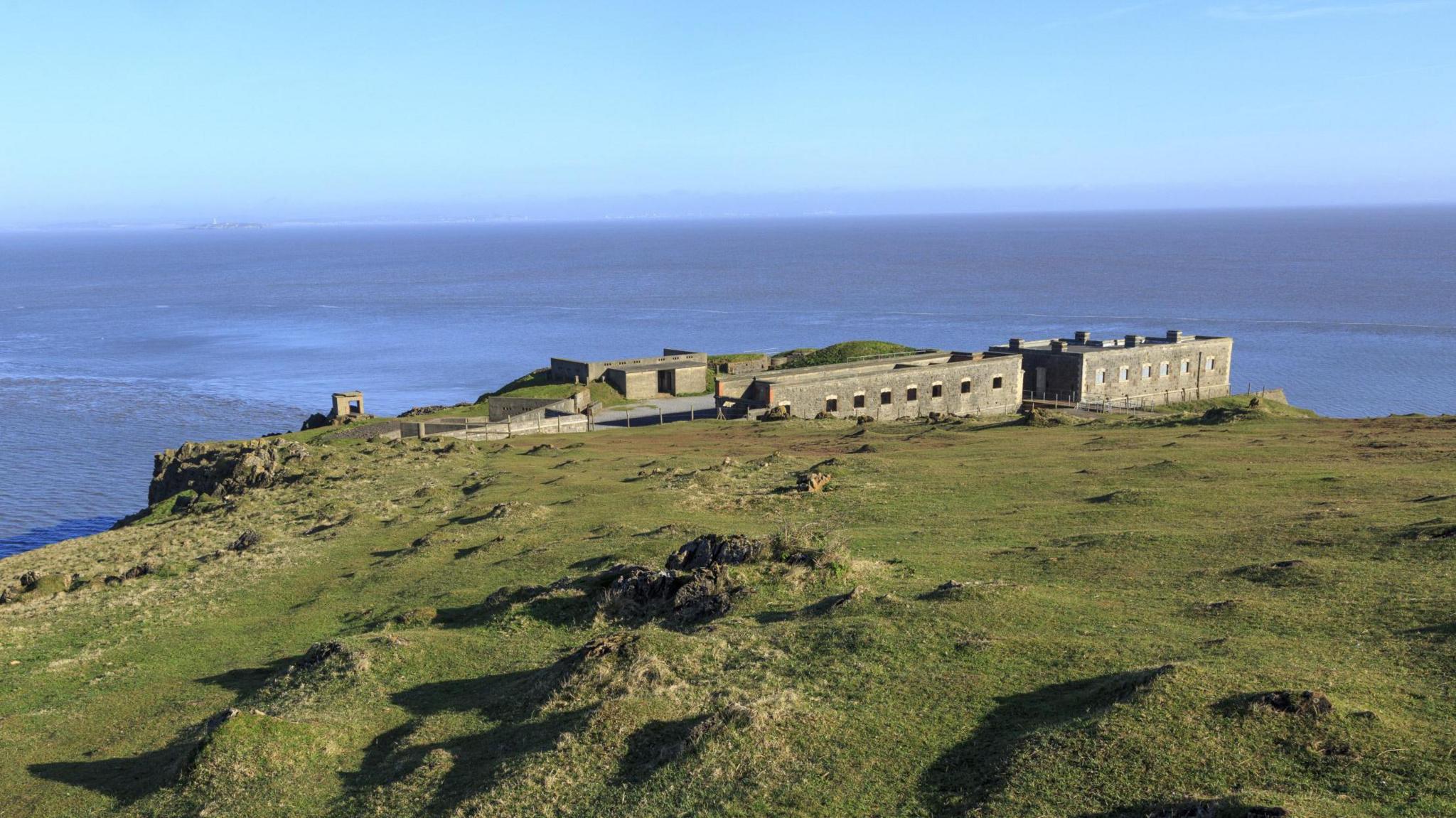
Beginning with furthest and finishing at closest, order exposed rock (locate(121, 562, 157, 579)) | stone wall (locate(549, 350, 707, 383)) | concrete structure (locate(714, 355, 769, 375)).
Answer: concrete structure (locate(714, 355, 769, 375)) → stone wall (locate(549, 350, 707, 383)) → exposed rock (locate(121, 562, 157, 579))

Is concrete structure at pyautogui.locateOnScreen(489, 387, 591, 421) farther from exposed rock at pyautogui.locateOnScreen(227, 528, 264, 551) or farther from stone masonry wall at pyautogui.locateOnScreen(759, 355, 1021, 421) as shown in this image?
exposed rock at pyautogui.locateOnScreen(227, 528, 264, 551)

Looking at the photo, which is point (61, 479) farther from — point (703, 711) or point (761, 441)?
point (703, 711)

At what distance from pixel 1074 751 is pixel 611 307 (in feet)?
547

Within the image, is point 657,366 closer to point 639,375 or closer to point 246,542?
point 639,375

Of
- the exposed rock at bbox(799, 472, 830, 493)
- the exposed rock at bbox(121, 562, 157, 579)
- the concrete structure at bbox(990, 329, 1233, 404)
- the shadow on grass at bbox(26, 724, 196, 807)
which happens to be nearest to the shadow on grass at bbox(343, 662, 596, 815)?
the shadow on grass at bbox(26, 724, 196, 807)

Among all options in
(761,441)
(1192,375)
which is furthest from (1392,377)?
(761,441)

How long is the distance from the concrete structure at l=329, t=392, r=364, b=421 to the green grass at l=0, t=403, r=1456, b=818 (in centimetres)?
2979

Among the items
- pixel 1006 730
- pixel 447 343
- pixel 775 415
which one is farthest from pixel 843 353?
pixel 447 343

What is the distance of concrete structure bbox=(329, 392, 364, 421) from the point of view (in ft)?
224

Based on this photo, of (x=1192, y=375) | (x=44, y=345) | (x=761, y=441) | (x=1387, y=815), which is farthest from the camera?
(x=44, y=345)

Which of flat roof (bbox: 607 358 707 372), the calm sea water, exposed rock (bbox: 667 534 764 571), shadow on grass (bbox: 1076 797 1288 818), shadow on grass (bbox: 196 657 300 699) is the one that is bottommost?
the calm sea water

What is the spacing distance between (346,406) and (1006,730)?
6041 cm

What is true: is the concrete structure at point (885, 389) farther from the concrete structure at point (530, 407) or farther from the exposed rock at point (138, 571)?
the exposed rock at point (138, 571)

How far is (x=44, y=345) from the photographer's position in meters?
134
